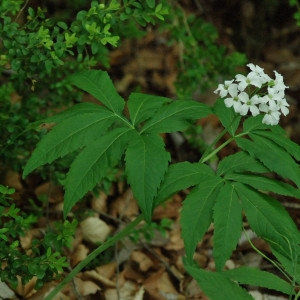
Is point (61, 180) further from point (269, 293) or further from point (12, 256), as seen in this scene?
point (269, 293)

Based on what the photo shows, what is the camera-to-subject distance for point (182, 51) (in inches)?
145

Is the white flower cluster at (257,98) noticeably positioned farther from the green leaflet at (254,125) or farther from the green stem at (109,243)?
the green stem at (109,243)

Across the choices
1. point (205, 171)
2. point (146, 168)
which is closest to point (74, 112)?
point (146, 168)

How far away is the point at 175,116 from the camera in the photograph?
202 centimetres

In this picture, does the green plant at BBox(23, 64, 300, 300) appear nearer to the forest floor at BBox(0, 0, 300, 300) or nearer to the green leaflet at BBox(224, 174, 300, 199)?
the green leaflet at BBox(224, 174, 300, 199)

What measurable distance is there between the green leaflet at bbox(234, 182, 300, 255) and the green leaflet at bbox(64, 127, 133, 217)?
449 millimetres

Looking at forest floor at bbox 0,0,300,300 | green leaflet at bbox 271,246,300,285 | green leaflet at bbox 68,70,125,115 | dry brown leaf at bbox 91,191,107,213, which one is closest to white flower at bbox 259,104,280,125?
green leaflet at bbox 271,246,300,285

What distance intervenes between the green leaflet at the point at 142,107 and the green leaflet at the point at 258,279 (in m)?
0.65

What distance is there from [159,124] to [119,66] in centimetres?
229

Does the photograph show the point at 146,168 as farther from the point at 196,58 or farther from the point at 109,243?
the point at 196,58

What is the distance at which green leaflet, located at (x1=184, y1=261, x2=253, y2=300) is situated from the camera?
1635 millimetres

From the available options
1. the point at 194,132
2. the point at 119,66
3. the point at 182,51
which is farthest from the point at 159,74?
the point at 194,132

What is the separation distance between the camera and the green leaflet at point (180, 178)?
6.07 feet

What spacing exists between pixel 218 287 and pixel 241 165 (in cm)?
50
